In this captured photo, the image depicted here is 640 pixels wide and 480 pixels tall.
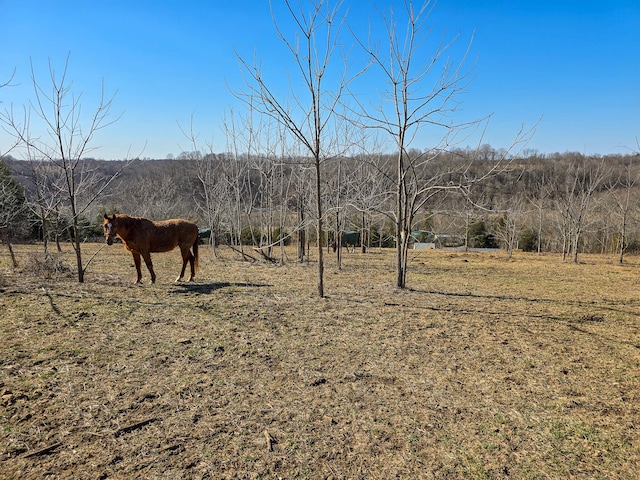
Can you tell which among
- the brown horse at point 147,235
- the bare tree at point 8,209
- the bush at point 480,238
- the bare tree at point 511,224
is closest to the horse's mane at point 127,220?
the brown horse at point 147,235

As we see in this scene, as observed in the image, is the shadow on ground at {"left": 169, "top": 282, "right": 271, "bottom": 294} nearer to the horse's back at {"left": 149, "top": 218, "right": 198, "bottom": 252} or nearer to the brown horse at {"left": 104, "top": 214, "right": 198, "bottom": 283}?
the brown horse at {"left": 104, "top": 214, "right": 198, "bottom": 283}

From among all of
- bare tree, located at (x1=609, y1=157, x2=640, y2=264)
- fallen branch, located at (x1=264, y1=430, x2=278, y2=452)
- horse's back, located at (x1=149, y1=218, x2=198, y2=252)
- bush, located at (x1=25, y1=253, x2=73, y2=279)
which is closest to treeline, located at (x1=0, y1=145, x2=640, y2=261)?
bare tree, located at (x1=609, y1=157, x2=640, y2=264)

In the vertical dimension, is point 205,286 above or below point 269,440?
above

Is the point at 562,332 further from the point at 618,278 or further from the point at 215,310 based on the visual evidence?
the point at 618,278

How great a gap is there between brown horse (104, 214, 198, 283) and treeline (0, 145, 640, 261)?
6.86 feet

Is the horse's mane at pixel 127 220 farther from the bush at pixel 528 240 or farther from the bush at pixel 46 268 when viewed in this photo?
the bush at pixel 528 240

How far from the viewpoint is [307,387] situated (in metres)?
3.43

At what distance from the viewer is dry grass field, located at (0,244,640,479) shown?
7.94ft

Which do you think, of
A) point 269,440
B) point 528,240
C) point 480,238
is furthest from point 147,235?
point 528,240

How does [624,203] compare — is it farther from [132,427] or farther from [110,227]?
[132,427]

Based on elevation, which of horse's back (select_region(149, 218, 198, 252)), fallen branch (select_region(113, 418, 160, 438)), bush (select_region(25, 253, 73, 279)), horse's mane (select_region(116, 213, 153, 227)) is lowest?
fallen branch (select_region(113, 418, 160, 438))

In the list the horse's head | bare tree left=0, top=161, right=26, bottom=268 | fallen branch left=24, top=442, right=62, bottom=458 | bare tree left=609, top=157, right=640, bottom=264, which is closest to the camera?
fallen branch left=24, top=442, right=62, bottom=458

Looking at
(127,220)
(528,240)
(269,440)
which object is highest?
(127,220)

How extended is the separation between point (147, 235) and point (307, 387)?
509cm
